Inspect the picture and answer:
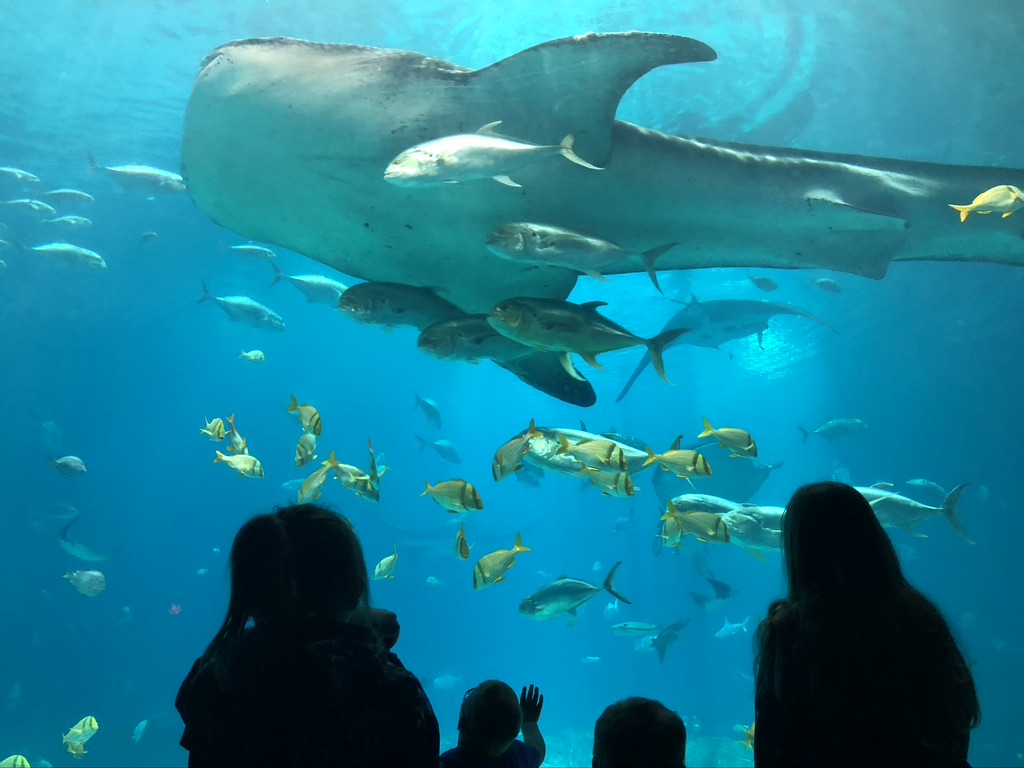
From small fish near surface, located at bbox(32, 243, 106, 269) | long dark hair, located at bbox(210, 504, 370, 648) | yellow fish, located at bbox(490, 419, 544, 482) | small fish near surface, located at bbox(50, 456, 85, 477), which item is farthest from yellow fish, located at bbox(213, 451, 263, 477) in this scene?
small fish near surface, located at bbox(32, 243, 106, 269)

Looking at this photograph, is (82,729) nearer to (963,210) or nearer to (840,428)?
(963,210)

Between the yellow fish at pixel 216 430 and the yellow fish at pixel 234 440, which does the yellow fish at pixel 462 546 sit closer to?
the yellow fish at pixel 234 440

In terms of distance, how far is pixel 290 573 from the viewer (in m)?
1.89

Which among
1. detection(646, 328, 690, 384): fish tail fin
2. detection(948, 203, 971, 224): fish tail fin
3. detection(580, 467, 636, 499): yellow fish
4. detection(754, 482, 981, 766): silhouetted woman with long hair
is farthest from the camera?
detection(580, 467, 636, 499): yellow fish

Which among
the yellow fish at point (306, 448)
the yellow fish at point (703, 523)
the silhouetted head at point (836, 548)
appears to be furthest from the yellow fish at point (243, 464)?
the silhouetted head at point (836, 548)

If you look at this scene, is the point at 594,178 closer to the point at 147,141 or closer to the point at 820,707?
the point at 820,707

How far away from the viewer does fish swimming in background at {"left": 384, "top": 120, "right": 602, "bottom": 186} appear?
8.18 feet

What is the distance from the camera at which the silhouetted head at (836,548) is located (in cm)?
182

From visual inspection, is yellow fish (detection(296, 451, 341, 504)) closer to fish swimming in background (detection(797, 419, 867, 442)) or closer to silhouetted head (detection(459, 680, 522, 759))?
silhouetted head (detection(459, 680, 522, 759))

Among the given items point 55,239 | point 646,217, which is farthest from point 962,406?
point 55,239

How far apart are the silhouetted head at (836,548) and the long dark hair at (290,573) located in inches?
54.2

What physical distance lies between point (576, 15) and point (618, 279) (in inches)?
357

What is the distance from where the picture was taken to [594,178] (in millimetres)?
2998

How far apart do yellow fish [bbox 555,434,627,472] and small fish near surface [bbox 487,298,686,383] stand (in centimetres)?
199
